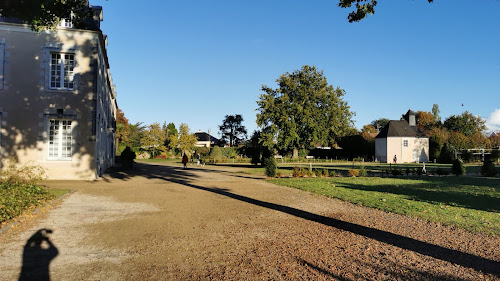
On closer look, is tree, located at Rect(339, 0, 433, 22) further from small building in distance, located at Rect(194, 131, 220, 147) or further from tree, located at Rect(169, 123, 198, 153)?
small building in distance, located at Rect(194, 131, 220, 147)

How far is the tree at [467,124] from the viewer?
193 ft

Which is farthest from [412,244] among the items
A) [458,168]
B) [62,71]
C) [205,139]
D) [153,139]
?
[205,139]

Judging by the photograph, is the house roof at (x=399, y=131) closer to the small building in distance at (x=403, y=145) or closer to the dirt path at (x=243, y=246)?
the small building in distance at (x=403, y=145)

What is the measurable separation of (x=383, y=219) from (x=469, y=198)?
6039 millimetres

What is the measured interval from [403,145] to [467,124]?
17678 millimetres

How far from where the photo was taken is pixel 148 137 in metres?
60.4

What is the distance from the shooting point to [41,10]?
28.9 feet

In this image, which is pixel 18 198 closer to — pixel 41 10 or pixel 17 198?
pixel 17 198

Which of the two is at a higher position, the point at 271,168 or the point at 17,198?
the point at 271,168

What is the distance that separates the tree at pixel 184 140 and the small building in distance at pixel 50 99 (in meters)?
39.5

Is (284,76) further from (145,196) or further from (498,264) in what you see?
(498,264)

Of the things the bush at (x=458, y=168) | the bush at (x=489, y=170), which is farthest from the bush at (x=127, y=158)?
the bush at (x=489, y=170)

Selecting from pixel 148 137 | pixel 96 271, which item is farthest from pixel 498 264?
pixel 148 137

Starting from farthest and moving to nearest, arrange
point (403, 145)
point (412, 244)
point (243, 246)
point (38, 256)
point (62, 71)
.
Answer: point (403, 145), point (62, 71), point (412, 244), point (243, 246), point (38, 256)
